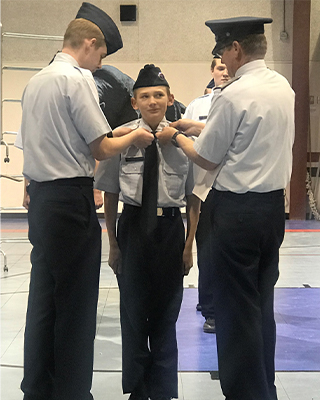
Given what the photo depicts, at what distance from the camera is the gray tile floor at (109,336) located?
2.77 m

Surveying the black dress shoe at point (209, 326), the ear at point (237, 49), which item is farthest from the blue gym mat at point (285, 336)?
the ear at point (237, 49)

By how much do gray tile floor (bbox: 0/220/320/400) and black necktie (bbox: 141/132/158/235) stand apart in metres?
0.98

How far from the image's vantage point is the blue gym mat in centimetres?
316

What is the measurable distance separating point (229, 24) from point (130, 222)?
1005mm

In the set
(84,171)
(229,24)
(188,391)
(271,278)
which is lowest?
(188,391)

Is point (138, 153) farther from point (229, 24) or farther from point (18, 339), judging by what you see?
point (18, 339)

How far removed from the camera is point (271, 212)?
89.6 inches

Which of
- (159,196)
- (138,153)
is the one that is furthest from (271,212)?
(138,153)

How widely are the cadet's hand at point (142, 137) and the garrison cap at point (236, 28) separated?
1.70 feet

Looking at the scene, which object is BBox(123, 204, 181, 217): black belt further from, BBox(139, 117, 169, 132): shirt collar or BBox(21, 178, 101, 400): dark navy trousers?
BBox(139, 117, 169, 132): shirt collar

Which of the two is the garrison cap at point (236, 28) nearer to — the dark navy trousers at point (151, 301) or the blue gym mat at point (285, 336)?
the dark navy trousers at point (151, 301)

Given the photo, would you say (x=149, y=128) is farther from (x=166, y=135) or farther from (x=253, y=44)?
(x=253, y=44)

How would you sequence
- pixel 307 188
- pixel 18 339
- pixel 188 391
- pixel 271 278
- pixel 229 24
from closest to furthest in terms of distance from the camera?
pixel 229 24
pixel 271 278
pixel 188 391
pixel 18 339
pixel 307 188

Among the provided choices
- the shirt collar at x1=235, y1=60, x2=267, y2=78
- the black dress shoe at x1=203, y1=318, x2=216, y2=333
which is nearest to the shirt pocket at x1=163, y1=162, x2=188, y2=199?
the shirt collar at x1=235, y1=60, x2=267, y2=78
